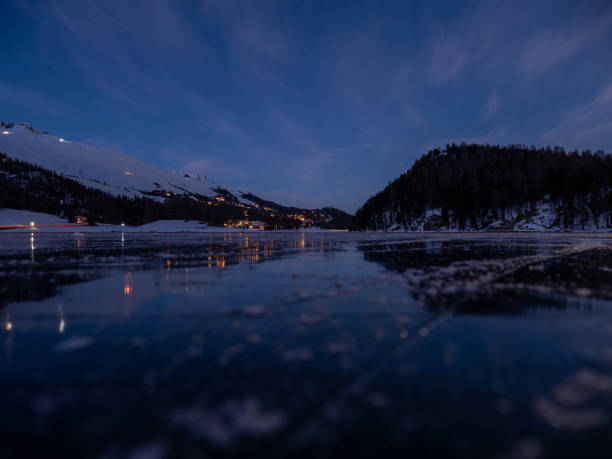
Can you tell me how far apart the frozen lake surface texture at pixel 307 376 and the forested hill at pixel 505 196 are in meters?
92.4

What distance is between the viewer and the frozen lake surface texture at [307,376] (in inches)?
52.4

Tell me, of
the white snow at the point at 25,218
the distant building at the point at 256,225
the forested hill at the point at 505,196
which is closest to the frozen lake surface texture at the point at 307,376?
the forested hill at the point at 505,196

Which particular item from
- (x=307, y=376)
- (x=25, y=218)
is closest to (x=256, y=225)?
(x=25, y=218)

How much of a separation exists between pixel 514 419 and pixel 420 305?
7.05ft

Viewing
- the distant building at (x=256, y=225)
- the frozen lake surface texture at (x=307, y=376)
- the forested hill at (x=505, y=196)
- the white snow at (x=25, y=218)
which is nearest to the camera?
the frozen lake surface texture at (x=307, y=376)

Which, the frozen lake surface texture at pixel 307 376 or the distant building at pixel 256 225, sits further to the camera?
the distant building at pixel 256 225

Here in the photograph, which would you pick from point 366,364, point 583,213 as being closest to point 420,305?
point 366,364

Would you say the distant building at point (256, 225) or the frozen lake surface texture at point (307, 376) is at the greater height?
the distant building at point (256, 225)

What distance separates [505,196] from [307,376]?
101922 millimetres

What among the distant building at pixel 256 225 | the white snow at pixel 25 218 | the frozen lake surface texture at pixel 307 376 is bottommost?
the frozen lake surface texture at pixel 307 376

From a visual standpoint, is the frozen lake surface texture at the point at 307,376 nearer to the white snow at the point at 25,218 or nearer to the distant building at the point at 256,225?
the white snow at the point at 25,218

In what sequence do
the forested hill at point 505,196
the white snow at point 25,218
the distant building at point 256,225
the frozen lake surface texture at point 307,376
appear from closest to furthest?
the frozen lake surface texture at point 307,376, the white snow at point 25,218, the forested hill at point 505,196, the distant building at point 256,225

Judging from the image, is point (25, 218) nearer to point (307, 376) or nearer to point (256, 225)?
point (256, 225)

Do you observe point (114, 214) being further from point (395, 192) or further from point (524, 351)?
point (524, 351)
